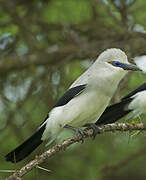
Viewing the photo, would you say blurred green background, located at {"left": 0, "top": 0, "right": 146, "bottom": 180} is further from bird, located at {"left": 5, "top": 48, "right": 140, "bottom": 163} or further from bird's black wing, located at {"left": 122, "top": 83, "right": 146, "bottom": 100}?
bird, located at {"left": 5, "top": 48, "right": 140, "bottom": 163}

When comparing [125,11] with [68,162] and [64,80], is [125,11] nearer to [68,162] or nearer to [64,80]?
[64,80]

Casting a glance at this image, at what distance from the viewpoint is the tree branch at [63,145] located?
10.4ft

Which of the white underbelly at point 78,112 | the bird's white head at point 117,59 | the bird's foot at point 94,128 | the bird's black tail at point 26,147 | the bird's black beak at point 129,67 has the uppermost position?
the bird's white head at point 117,59

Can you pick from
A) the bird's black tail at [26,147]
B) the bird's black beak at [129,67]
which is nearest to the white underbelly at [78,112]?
the bird's black tail at [26,147]

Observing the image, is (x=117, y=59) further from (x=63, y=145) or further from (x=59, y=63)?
(x=59, y=63)

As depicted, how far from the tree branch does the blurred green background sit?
178 centimetres

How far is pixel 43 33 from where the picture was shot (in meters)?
7.32

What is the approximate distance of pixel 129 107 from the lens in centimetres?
564

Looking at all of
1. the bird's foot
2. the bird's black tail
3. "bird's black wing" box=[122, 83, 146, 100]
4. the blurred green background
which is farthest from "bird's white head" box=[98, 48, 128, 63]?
the blurred green background

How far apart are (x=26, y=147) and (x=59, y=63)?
200cm

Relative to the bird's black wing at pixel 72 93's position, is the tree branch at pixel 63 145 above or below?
below

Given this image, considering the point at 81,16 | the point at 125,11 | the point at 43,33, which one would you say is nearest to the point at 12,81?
the point at 43,33

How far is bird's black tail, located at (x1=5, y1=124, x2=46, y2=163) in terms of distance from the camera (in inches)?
180

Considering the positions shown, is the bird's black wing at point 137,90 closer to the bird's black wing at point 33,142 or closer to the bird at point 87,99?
the bird at point 87,99
